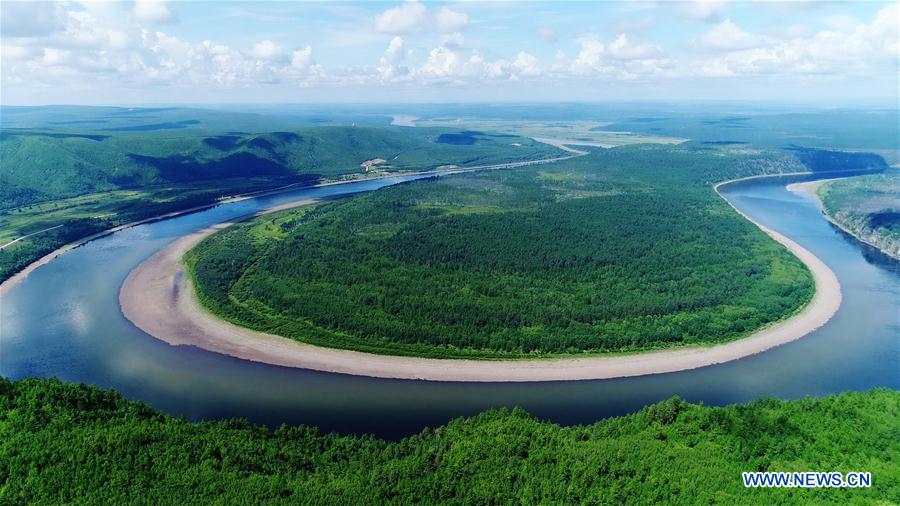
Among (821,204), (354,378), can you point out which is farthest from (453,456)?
(821,204)

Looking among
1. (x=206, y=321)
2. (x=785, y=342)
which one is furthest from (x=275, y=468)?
(x=785, y=342)

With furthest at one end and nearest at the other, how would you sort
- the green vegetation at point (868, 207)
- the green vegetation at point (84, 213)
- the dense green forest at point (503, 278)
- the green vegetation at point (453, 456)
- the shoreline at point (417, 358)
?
the green vegetation at point (868, 207) < the green vegetation at point (84, 213) < the dense green forest at point (503, 278) < the shoreline at point (417, 358) < the green vegetation at point (453, 456)

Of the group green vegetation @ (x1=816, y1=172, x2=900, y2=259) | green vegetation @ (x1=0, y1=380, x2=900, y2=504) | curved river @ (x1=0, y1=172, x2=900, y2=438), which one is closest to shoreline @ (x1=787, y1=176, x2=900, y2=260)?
green vegetation @ (x1=816, y1=172, x2=900, y2=259)

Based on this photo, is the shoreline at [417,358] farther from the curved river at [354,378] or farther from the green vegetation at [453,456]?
the green vegetation at [453,456]

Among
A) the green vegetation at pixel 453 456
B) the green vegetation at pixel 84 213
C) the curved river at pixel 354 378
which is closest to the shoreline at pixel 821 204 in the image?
the curved river at pixel 354 378

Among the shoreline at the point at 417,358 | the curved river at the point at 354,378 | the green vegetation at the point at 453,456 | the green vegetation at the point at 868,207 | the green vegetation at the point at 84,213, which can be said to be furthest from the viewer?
the green vegetation at the point at 868,207

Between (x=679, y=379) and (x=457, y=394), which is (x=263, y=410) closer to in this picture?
(x=457, y=394)

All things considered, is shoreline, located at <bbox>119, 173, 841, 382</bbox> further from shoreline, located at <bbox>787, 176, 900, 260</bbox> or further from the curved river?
shoreline, located at <bbox>787, 176, 900, 260</bbox>
